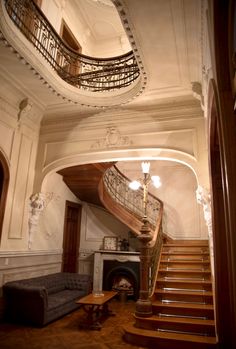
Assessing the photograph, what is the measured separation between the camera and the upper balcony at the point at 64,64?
4.02 meters

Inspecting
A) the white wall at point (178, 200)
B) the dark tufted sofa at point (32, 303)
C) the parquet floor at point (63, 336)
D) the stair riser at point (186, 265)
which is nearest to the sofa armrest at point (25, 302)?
→ the dark tufted sofa at point (32, 303)

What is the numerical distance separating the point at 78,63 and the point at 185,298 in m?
5.55

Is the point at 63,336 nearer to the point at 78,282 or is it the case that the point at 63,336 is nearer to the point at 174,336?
the point at 174,336

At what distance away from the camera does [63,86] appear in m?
4.91

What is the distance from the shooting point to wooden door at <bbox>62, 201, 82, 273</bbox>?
783 centimetres

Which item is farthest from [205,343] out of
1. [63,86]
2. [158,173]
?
[158,173]

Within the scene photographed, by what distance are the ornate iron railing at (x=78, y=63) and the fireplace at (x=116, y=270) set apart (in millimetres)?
4638

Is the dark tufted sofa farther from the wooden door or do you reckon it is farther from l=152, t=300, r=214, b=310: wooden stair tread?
the wooden door

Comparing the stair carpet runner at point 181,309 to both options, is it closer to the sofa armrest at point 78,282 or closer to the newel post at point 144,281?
the newel post at point 144,281

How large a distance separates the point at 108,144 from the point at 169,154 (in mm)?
1290

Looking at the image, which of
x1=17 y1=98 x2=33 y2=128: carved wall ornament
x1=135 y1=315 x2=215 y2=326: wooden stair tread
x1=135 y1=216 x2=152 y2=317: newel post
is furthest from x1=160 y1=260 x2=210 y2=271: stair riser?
x1=17 y1=98 x2=33 y2=128: carved wall ornament

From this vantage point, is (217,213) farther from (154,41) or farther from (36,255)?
(36,255)

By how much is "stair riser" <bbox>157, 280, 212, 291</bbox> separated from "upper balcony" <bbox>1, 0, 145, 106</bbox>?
12.2ft

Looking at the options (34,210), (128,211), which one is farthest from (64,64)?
(128,211)
